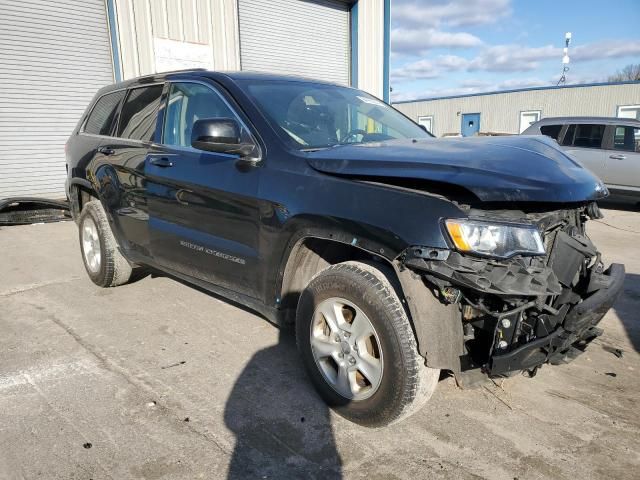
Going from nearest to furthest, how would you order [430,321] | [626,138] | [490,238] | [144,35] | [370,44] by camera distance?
A: [490,238]
[430,321]
[626,138]
[144,35]
[370,44]

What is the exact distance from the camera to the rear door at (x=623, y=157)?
962 cm

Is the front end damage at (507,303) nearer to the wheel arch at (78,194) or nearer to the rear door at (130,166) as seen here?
the rear door at (130,166)

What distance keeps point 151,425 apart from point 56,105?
927 cm

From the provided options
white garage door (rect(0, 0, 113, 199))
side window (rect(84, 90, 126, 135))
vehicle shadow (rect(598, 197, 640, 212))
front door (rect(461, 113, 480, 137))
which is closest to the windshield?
side window (rect(84, 90, 126, 135))

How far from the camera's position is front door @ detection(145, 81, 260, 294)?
9.82 feet

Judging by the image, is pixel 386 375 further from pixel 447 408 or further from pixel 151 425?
pixel 151 425

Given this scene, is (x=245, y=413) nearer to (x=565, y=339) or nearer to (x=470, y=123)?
(x=565, y=339)

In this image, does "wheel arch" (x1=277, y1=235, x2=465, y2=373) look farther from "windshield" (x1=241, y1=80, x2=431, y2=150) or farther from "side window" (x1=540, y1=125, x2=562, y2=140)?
"side window" (x1=540, y1=125, x2=562, y2=140)

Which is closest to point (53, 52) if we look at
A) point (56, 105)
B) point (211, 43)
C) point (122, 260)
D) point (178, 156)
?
point (56, 105)

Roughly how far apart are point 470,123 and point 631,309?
1063 inches

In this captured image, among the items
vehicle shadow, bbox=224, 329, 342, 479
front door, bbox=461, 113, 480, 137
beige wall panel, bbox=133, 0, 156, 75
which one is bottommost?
vehicle shadow, bbox=224, 329, 342, 479

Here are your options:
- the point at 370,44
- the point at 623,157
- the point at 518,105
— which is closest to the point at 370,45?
the point at 370,44

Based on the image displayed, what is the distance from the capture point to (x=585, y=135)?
1023cm

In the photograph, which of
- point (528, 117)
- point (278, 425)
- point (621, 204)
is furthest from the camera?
point (528, 117)
